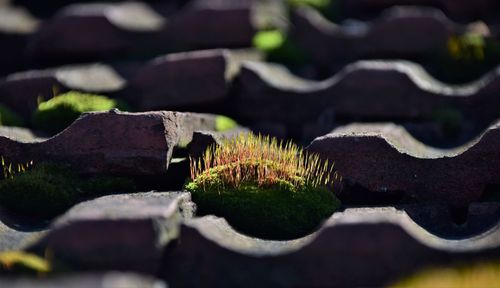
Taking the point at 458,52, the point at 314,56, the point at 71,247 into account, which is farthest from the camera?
the point at 314,56

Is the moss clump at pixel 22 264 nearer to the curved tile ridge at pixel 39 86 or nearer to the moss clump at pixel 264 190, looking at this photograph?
the moss clump at pixel 264 190

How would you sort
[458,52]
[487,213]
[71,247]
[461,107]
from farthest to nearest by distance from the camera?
[458,52], [461,107], [487,213], [71,247]

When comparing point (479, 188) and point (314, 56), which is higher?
point (314, 56)

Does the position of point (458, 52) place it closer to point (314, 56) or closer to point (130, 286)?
point (314, 56)

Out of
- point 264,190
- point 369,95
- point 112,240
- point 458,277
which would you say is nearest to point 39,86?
point 264,190

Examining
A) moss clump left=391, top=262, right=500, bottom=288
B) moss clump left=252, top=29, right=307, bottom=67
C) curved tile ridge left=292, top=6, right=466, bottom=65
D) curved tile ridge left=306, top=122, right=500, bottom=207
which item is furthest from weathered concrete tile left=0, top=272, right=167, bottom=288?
Answer: curved tile ridge left=292, top=6, right=466, bottom=65

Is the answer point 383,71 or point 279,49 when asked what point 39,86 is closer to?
point 279,49

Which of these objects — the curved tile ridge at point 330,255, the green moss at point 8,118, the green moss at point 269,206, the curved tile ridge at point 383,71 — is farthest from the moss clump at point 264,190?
the green moss at point 8,118

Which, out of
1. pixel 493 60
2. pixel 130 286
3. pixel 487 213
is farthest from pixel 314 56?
pixel 130 286
